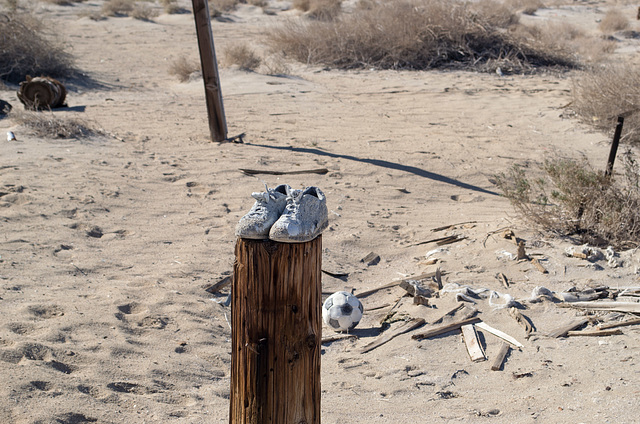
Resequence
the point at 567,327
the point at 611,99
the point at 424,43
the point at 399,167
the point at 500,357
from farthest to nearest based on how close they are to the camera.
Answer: the point at 424,43 < the point at 611,99 < the point at 399,167 < the point at 567,327 < the point at 500,357

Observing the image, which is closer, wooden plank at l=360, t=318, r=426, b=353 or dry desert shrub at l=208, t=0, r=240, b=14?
wooden plank at l=360, t=318, r=426, b=353

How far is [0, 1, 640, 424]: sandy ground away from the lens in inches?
120

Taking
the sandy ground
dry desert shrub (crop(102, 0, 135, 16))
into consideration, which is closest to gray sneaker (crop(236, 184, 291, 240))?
the sandy ground

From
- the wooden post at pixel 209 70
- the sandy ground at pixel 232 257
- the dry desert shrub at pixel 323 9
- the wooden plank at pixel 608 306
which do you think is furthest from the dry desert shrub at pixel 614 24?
the wooden plank at pixel 608 306

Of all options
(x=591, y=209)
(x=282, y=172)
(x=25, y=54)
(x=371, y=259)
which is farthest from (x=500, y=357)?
(x=25, y=54)

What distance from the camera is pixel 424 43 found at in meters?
13.7

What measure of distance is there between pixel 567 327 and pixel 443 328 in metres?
0.81

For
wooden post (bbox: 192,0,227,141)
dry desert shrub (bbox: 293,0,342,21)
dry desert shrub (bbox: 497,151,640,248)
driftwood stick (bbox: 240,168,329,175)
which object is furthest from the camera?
dry desert shrub (bbox: 293,0,342,21)

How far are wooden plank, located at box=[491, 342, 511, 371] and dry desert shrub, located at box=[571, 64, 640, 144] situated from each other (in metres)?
5.47

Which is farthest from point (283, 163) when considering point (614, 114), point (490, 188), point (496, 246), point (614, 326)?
point (614, 114)

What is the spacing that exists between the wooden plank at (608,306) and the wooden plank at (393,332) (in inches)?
40.4

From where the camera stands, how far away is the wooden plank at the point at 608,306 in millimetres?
3762

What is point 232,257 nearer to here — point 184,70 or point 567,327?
point 567,327

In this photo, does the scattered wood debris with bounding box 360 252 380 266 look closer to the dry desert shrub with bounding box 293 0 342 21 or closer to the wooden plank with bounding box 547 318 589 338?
the wooden plank with bounding box 547 318 589 338
